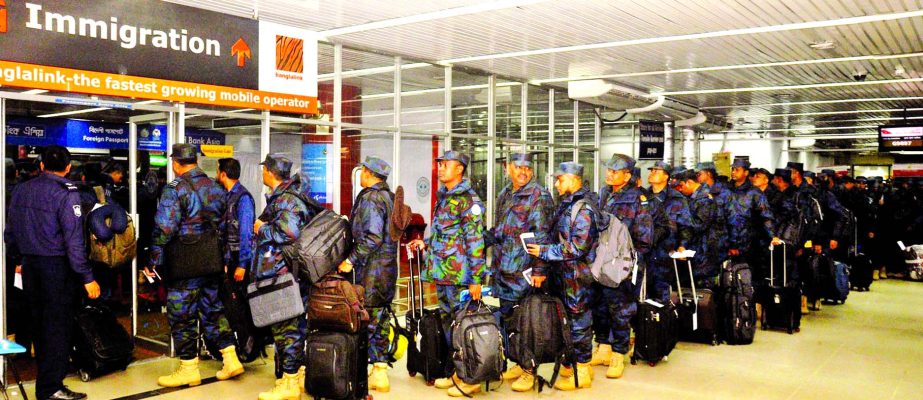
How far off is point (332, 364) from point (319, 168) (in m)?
3.63

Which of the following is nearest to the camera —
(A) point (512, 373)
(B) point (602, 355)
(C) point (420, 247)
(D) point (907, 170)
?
(C) point (420, 247)

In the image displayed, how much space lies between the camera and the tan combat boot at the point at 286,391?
192 inches

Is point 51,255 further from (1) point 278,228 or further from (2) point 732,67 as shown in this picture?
(2) point 732,67

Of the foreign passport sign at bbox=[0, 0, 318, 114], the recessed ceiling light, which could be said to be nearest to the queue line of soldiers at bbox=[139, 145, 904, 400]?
the foreign passport sign at bbox=[0, 0, 318, 114]

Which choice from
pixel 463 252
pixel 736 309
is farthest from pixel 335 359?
pixel 736 309

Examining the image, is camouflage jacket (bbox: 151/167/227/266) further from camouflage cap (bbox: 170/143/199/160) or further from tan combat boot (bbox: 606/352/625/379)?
tan combat boot (bbox: 606/352/625/379)

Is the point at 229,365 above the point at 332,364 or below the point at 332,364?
below

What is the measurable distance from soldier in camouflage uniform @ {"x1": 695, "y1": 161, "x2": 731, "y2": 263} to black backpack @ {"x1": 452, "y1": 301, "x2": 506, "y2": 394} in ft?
10.9

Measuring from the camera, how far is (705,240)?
7211mm

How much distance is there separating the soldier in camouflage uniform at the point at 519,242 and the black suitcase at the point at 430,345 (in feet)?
1.54

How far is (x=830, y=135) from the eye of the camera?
19.5 m

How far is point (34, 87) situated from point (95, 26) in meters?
0.62

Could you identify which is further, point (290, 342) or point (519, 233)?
Answer: point (519, 233)

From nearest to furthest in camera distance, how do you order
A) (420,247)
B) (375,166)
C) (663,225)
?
1. (375,166)
2. (420,247)
3. (663,225)
